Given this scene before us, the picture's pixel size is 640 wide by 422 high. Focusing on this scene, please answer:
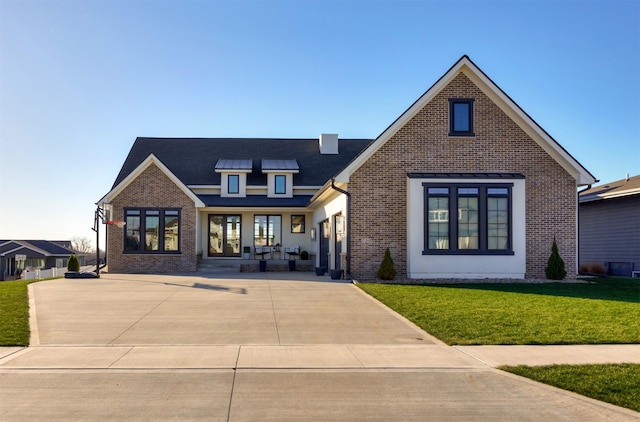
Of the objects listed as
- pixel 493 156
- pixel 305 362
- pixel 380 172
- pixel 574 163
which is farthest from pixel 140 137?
pixel 305 362

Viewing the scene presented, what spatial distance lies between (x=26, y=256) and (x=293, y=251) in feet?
114

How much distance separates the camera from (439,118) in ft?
63.9

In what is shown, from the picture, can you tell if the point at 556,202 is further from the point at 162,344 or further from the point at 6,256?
the point at 6,256

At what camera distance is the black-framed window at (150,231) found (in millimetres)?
24547

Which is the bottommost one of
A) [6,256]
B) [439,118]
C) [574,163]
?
[6,256]

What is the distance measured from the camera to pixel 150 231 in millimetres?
24578

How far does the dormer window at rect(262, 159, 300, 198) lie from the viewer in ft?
96.5

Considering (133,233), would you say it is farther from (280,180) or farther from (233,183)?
(280,180)

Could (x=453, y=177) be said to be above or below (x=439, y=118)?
below

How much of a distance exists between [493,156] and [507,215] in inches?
89.7

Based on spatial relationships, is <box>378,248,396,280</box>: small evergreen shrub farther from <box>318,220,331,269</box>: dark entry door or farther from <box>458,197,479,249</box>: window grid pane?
<box>318,220,331,269</box>: dark entry door

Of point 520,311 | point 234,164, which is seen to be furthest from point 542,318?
point 234,164

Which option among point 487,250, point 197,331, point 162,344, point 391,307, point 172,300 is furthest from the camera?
point 487,250

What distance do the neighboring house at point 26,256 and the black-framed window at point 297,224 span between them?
2903 cm
